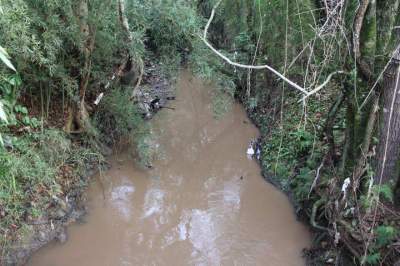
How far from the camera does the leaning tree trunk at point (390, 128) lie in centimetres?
350

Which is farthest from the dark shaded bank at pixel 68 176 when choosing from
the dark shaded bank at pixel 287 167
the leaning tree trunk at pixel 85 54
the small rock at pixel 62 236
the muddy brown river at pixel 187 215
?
the dark shaded bank at pixel 287 167

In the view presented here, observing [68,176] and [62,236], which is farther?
[68,176]

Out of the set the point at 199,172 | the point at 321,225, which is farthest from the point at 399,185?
the point at 199,172

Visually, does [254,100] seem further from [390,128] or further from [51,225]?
[51,225]

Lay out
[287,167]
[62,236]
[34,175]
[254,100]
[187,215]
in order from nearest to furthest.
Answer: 1. [34,175]
2. [62,236]
3. [187,215]
4. [287,167]
5. [254,100]

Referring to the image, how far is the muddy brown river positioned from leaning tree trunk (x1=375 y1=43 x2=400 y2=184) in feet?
3.97

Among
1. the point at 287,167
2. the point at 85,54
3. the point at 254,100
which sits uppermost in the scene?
the point at 85,54

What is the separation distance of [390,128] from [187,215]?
97.4 inches

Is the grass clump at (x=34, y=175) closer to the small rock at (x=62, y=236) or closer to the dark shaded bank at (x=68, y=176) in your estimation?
the dark shaded bank at (x=68, y=176)

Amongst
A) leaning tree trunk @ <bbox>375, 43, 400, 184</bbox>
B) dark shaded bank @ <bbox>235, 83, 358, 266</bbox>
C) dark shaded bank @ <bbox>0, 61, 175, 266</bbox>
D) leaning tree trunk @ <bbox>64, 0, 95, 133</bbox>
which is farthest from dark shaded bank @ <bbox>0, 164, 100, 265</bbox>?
leaning tree trunk @ <bbox>375, 43, 400, 184</bbox>

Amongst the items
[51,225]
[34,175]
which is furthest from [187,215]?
[34,175]

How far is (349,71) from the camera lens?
3.79m

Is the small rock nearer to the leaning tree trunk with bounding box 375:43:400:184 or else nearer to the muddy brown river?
the muddy brown river

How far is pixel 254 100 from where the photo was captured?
700 cm
